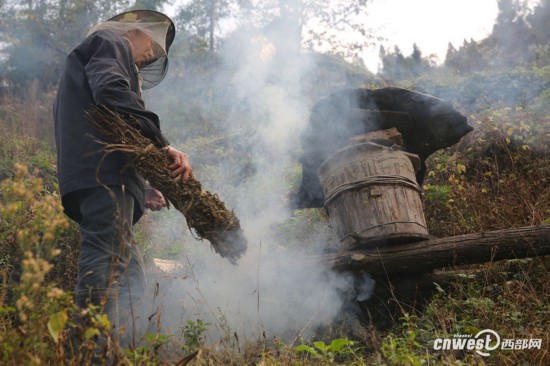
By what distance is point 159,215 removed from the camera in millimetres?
6883

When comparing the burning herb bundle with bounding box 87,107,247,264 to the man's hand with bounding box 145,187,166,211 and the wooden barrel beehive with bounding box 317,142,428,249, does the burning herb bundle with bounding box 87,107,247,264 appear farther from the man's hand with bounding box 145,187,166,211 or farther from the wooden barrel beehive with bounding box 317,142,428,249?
the wooden barrel beehive with bounding box 317,142,428,249

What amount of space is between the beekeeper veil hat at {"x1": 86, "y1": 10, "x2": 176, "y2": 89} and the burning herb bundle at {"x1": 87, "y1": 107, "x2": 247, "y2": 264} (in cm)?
97

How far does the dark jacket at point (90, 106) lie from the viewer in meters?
2.88

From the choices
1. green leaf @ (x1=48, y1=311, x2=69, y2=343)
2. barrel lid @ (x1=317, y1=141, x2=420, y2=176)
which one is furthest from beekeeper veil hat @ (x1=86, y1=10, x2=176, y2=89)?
green leaf @ (x1=48, y1=311, x2=69, y2=343)

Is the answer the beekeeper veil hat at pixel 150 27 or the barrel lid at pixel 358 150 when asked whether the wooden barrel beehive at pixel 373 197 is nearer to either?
the barrel lid at pixel 358 150

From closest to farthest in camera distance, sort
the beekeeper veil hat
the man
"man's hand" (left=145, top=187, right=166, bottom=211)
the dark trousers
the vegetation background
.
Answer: the vegetation background, the dark trousers, the man, the beekeeper veil hat, "man's hand" (left=145, top=187, right=166, bottom=211)

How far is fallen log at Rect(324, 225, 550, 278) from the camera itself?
370 cm

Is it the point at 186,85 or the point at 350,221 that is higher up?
the point at 186,85

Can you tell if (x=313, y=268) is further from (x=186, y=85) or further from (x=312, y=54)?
(x=312, y=54)

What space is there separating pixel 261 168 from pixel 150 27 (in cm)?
539

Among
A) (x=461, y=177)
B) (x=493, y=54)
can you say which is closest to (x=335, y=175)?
(x=461, y=177)

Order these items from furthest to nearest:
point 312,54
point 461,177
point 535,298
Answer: point 312,54 < point 461,177 < point 535,298

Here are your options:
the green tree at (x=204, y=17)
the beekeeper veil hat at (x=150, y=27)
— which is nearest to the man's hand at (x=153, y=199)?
the beekeeper veil hat at (x=150, y=27)

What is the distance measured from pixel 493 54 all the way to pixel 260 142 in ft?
48.0
